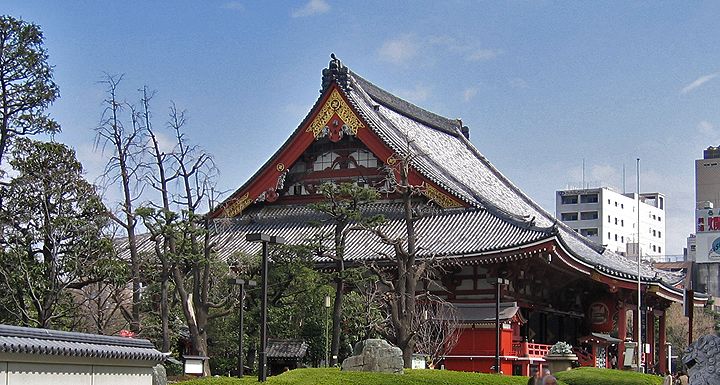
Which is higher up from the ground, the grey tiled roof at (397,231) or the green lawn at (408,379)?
the grey tiled roof at (397,231)

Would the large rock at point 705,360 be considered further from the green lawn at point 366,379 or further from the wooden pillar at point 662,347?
the wooden pillar at point 662,347

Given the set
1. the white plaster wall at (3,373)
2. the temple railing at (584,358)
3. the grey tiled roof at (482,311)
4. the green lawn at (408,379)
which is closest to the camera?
the white plaster wall at (3,373)

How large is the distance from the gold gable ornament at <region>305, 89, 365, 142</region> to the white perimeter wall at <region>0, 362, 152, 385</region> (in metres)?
27.7

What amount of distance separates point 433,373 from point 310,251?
981 cm

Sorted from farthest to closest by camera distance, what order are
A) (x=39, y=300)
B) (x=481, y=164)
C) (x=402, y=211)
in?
(x=481, y=164) < (x=402, y=211) < (x=39, y=300)

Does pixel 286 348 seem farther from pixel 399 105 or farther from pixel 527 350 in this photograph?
pixel 399 105

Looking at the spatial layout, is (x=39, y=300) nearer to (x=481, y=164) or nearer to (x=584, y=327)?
(x=584, y=327)

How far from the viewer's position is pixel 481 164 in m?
57.2

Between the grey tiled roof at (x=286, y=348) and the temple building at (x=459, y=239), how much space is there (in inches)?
179

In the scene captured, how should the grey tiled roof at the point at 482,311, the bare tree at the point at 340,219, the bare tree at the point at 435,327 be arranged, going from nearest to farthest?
the bare tree at the point at 340,219, the bare tree at the point at 435,327, the grey tiled roof at the point at 482,311

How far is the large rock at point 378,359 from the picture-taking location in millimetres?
25312

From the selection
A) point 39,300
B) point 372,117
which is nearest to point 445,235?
point 372,117

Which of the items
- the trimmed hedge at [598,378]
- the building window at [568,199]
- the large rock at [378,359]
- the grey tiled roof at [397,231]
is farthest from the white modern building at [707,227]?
the large rock at [378,359]

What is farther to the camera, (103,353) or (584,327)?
(584,327)
